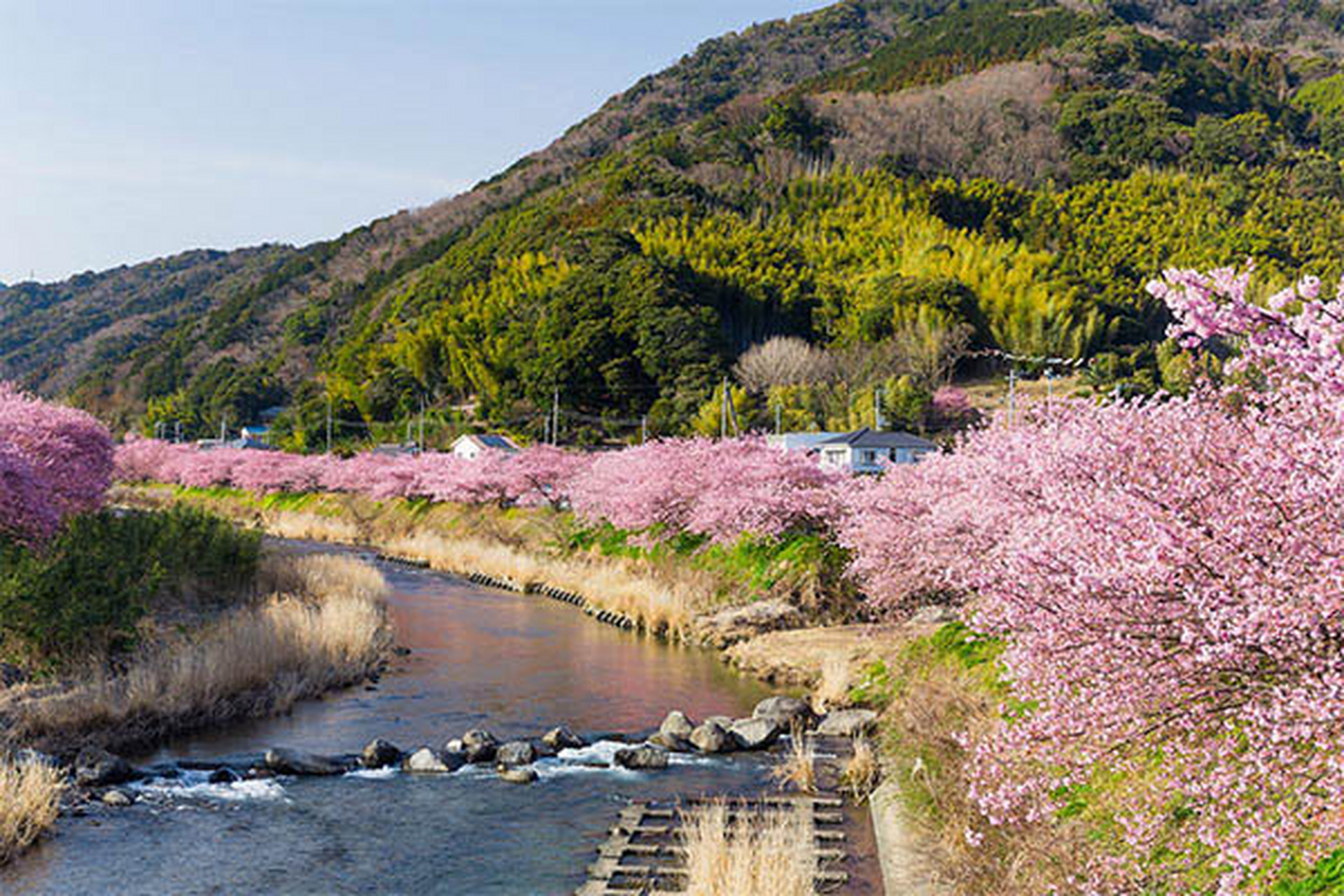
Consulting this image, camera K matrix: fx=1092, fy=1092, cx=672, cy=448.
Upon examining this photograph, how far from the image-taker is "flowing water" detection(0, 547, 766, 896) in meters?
12.9

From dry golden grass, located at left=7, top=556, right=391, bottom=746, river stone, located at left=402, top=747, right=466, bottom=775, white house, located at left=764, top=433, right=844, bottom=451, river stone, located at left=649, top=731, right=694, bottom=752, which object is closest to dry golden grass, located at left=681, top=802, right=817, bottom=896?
river stone, located at left=649, top=731, right=694, bottom=752

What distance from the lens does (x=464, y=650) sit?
91.0 ft

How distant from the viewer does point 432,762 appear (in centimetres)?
1745

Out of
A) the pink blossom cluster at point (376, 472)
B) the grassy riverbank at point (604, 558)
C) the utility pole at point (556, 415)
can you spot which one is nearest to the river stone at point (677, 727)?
the grassy riverbank at point (604, 558)

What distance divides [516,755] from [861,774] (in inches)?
220

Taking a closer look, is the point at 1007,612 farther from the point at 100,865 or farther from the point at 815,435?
the point at 815,435

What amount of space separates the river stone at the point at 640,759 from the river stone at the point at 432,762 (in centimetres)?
260

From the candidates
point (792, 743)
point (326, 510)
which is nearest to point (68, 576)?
point (792, 743)

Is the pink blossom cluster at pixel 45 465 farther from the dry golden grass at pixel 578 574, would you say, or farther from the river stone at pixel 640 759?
the dry golden grass at pixel 578 574

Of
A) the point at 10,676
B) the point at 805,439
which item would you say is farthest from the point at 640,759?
the point at 805,439

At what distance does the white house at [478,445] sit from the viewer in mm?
66312

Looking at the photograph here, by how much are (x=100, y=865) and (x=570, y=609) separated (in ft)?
74.0

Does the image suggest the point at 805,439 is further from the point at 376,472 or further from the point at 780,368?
the point at 376,472

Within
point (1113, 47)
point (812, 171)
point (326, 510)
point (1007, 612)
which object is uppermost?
point (1113, 47)
